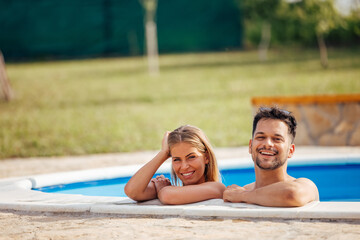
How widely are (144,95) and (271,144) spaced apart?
799 cm

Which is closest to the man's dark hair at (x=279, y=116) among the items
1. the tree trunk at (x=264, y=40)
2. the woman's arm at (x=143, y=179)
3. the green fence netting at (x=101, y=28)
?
the woman's arm at (x=143, y=179)

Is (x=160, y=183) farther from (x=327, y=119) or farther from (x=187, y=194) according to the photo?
(x=327, y=119)

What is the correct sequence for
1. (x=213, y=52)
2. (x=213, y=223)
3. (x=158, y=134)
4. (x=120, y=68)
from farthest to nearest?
(x=213, y=52)
(x=120, y=68)
(x=158, y=134)
(x=213, y=223)

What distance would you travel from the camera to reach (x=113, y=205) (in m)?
3.22

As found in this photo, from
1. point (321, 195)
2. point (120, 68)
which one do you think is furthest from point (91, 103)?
point (321, 195)

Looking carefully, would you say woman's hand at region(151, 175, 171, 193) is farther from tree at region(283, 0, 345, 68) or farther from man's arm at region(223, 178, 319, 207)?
tree at region(283, 0, 345, 68)

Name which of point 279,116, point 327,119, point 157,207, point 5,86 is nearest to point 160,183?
point 157,207

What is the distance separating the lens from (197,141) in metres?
3.39

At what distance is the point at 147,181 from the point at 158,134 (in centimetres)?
417

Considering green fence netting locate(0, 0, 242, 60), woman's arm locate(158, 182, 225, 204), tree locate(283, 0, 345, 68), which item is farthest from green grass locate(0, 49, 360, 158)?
woman's arm locate(158, 182, 225, 204)

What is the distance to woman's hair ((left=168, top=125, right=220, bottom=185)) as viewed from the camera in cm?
336

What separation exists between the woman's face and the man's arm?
0.94 ft

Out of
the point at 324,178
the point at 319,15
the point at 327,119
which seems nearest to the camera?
the point at 324,178

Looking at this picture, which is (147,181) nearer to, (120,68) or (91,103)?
(91,103)
